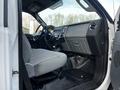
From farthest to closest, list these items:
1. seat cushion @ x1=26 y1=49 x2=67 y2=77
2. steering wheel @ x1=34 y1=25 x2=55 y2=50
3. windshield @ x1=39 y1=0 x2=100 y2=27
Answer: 1. steering wheel @ x1=34 y1=25 x2=55 y2=50
2. windshield @ x1=39 y1=0 x2=100 y2=27
3. seat cushion @ x1=26 y1=49 x2=67 y2=77

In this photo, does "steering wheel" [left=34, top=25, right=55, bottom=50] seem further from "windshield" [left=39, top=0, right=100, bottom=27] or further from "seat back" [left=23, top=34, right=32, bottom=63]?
"seat back" [left=23, top=34, right=32, bottom=63]

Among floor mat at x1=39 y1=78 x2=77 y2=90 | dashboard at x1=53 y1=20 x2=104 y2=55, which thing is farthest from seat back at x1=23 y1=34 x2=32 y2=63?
dashboard at x1=53 y1=20 x2=104 y2=55

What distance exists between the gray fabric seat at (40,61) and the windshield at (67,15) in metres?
0.48

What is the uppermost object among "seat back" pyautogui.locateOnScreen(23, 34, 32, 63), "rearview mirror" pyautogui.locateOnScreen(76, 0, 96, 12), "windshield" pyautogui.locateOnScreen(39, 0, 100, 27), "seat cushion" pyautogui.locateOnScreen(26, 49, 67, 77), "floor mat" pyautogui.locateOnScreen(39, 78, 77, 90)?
"rearview mirror" pyautogui.locateOnScreen(76, 0, 96, 12)

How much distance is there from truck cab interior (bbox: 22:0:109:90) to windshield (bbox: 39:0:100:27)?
0.05 metres

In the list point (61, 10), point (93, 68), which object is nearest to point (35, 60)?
point (93, 68)

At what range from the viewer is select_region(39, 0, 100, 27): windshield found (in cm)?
228

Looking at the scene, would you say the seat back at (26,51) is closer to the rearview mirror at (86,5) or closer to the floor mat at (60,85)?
the floor mat at (60,85)

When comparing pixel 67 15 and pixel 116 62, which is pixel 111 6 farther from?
pixel 67 15

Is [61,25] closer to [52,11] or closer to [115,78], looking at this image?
[52,11]

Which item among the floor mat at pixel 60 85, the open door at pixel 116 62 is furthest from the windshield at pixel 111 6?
the floor mat at pixel 60 85

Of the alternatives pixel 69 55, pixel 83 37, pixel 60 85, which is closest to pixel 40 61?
pixel 60 85

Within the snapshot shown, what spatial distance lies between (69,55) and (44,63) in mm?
734

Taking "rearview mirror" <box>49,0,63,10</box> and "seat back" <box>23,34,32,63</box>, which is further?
"rearview mirror" <box>49,0,63,10</box>
